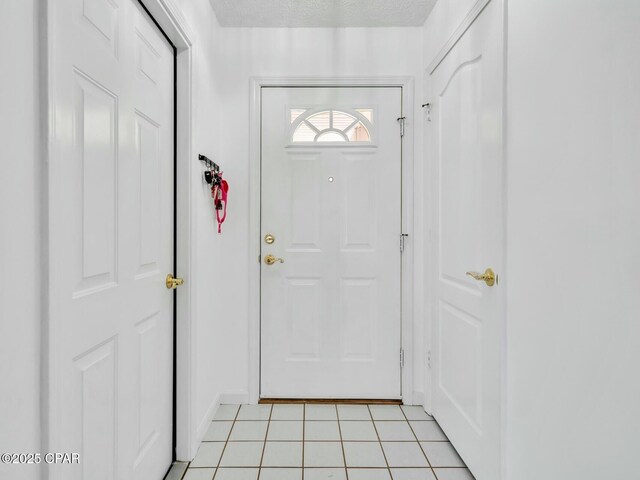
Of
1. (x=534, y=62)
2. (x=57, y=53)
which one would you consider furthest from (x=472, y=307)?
(x=57, y=53)

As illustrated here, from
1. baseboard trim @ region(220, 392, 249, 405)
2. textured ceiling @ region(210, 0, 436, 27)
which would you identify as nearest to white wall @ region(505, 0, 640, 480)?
textured ceiling @ region(210, 0, 436, 27)

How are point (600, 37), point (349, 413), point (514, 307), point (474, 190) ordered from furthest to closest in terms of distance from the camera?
point (349, 413) < point (474, 190) < point (514, 307) < point (600, 37)

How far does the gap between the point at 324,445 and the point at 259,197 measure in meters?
1.43

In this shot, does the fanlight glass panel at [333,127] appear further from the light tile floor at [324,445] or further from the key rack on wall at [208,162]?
the light tile floor at [324,445]

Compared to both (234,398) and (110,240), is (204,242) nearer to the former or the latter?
(110,240)

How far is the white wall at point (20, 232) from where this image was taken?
740 mm

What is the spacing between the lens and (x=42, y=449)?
86 centimetres

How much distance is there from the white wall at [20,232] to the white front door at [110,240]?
3 centimetres

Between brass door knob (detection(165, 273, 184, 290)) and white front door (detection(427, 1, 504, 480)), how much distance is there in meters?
1.29

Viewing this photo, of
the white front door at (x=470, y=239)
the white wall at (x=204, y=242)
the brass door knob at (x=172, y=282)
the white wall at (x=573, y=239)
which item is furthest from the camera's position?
the white wall at (x=204, y=242)

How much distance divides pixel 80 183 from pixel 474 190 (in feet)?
4.84

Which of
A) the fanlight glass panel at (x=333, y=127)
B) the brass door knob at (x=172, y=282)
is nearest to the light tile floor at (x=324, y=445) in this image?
the brass door knob at (x=172, y=282)

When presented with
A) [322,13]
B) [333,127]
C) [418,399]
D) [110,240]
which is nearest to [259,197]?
[333,127]

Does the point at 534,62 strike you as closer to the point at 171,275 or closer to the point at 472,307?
the point at 472,307
